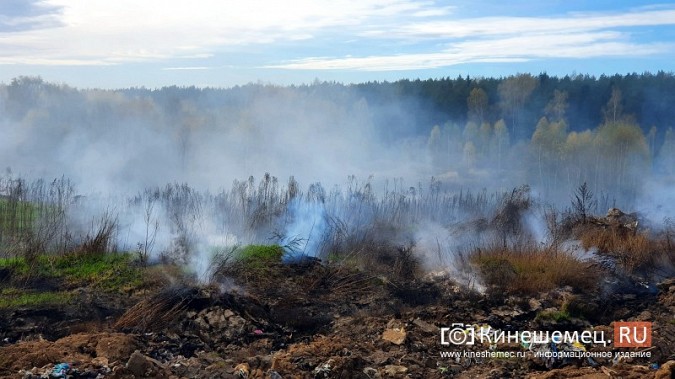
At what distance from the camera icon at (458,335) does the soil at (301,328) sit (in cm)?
16

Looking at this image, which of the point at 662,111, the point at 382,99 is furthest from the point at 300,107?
the point at 662,111

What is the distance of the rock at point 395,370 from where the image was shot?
7.15 meters

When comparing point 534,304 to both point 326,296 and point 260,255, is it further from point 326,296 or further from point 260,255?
point 260,255

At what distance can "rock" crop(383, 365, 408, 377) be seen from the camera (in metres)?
7.15

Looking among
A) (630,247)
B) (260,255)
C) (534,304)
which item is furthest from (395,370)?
(630,247)

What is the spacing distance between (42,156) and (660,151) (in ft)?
119

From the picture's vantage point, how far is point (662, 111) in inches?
1797

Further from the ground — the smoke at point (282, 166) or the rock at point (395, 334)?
the smoke at point (282, 166)

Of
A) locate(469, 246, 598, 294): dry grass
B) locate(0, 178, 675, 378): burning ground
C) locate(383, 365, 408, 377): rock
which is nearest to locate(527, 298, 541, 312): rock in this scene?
locate(0, 178, 675, 378): burning ground

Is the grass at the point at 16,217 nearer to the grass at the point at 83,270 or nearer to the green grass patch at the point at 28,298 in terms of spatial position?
the grass at the point at 83,270

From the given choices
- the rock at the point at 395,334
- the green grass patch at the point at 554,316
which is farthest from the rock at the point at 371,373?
the green grass patch at the point at 554,316

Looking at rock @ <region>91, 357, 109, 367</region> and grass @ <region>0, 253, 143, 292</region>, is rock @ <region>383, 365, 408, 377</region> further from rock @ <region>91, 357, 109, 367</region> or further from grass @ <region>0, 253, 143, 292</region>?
grass @ <region>0, 253, 143, 292</region>

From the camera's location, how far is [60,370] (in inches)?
253

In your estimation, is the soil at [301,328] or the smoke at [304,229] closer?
the soil at [301,328]
